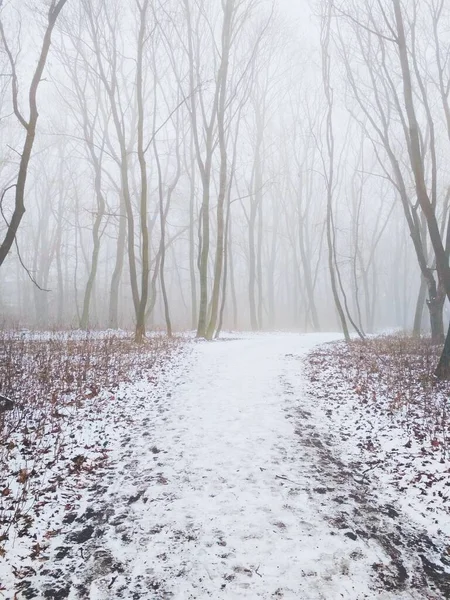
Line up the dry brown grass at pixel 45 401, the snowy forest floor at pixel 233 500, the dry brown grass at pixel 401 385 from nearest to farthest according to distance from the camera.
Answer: the snowy forest floor at pixel 233 500
the dry brown grass at pixel 45 401
the dry brown grass at pixel 401 385

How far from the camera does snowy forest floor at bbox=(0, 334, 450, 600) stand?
287 centimetres

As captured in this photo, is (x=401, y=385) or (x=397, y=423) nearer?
(x=397, y=423)

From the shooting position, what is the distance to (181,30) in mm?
16219

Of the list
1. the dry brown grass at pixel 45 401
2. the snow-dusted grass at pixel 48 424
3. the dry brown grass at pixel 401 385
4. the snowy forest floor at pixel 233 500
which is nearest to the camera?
the snowy forest floor at pixel 233 500

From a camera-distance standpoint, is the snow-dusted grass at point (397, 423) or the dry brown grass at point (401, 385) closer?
the snow-dusted grass at point (397, 423)

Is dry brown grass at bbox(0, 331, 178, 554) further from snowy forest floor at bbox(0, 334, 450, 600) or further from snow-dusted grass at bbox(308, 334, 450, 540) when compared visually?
snow-dusted grass at bbox(308, 334, 450, 540)

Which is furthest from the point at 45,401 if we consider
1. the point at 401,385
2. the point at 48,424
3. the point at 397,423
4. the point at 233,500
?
the point at 401,385

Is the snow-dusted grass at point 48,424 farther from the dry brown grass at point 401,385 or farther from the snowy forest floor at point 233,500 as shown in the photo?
the dry brown grass at point 401,385

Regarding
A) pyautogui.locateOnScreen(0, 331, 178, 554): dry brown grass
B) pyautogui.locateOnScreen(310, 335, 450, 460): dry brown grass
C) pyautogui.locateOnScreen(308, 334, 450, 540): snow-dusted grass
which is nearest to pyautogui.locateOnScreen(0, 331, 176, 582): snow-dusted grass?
pyautogui.locateOnScreen(0, 331, 178, 554): dry brown grass

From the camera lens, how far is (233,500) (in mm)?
3881

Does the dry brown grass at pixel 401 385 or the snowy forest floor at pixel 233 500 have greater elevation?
the dry brown grass at pixel 401 385

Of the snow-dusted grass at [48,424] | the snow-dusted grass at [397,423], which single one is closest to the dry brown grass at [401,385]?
the snow-dusted grass at [397,423]

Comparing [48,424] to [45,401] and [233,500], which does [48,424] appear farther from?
[233,500]

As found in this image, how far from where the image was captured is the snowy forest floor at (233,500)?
9.40 ft
